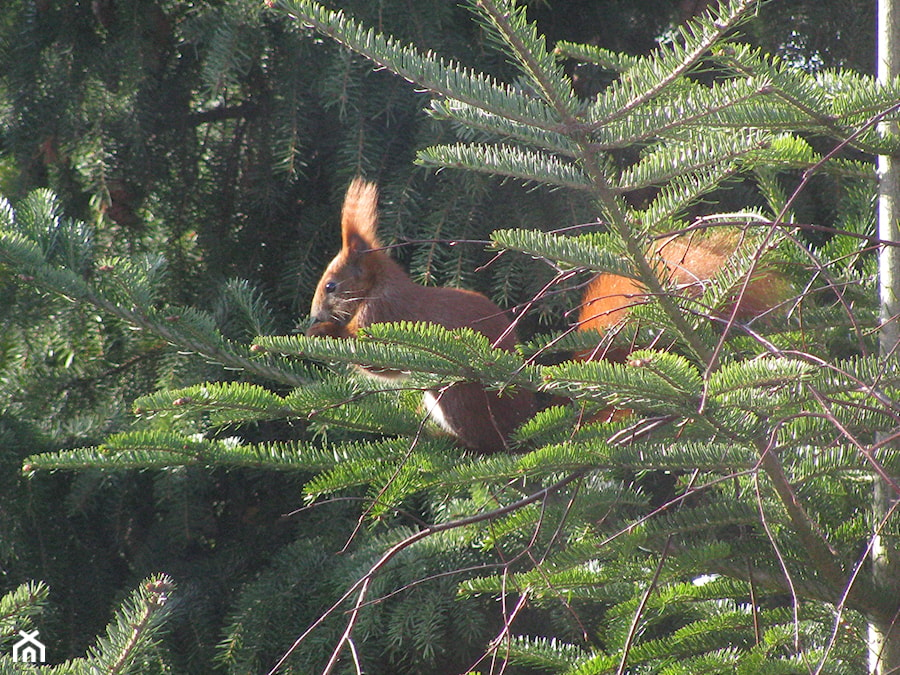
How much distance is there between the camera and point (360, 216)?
5.21 ft

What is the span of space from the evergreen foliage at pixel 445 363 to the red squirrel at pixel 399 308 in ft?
0.19

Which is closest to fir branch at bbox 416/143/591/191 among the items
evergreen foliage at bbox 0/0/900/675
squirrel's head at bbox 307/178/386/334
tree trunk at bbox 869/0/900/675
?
evergreen foliage at bbox 0/0/900/675

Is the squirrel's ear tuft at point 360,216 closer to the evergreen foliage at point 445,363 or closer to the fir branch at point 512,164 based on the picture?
the evergreen foliage at point 445,363

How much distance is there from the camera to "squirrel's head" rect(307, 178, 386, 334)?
62.0 inches

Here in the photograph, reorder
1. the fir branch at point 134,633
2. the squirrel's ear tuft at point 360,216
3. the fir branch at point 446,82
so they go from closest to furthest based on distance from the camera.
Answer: the fir branch at point 446,82, the fir branch at point 134,633, the squirrel's ear tuft at point 360,216

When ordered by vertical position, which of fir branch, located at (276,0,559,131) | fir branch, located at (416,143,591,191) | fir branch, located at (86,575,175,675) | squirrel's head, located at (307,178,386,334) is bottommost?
fir branch, located at (86,575,175,675)

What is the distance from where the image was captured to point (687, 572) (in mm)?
872

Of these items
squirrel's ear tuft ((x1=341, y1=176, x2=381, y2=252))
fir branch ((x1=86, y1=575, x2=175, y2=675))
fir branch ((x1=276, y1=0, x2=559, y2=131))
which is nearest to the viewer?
fir branch ((x1=276, y1=0, x2=559, y2=131))

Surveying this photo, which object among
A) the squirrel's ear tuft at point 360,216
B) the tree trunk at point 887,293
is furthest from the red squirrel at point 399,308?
the tree trunk at point 887,293

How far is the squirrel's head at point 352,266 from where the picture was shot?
157 cm

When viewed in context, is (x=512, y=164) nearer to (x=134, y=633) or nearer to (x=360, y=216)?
(x=134, y=633)

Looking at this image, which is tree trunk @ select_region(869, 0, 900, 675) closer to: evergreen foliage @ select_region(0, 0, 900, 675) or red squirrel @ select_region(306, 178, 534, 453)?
evergreen foliage @ select_region(0, 0, 900, 675)

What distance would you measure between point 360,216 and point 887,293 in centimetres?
95

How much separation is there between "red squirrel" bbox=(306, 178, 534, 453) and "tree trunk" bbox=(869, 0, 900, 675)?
2.33ft
